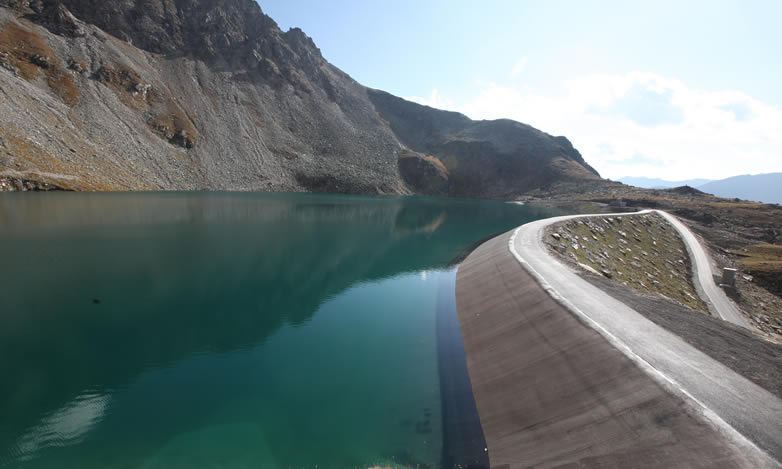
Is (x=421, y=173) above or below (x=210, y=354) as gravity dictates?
above

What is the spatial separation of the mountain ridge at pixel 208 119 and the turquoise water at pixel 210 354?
1817 inches

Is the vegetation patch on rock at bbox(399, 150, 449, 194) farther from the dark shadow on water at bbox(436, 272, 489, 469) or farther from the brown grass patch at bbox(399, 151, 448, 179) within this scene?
the dark shadow on water at bbox(436, 272, 489, 469)

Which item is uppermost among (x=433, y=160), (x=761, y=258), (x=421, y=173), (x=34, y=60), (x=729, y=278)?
(x=34, y=60)

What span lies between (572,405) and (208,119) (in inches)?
4416

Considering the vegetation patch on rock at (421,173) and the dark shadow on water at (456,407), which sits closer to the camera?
the dark shadow on water at (456,407)

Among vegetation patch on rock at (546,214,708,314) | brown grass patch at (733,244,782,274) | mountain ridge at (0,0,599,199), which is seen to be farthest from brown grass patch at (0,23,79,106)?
brown grass patch at (733,244,782,274)

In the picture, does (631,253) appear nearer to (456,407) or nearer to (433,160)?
(456,407)

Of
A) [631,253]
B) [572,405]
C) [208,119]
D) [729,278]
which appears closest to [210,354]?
[572,405]

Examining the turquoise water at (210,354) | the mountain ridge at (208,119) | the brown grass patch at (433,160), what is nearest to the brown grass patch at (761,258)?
the turquoise water at (210,354)

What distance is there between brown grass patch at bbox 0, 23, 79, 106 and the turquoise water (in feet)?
198

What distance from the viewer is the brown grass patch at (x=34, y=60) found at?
6869 centimetres

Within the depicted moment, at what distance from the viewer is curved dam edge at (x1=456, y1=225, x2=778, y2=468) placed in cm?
717

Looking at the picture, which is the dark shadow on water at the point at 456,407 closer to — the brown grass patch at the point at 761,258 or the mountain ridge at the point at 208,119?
the brown grass patch at the point at 761,258

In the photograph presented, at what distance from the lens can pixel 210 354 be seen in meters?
14.3
